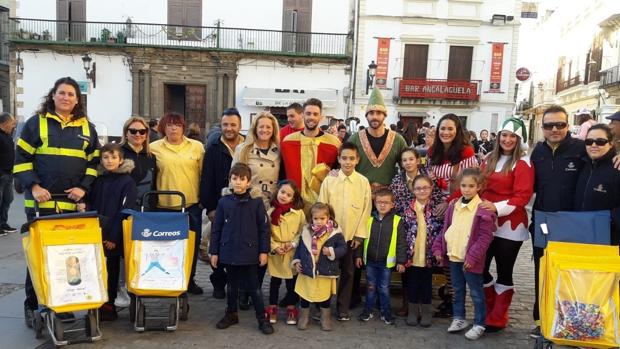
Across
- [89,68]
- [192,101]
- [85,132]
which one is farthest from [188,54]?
[85,132]

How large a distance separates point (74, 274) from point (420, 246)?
2.86 meters

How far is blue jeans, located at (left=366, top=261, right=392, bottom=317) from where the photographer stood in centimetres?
454

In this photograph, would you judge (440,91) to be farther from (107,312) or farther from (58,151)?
(58,151)

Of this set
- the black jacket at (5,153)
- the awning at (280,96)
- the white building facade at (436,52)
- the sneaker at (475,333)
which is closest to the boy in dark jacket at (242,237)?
the sneaker at (475,333)

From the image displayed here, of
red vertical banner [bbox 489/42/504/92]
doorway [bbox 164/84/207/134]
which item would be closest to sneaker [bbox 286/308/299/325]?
doorway [bbox 164/84/207/134]

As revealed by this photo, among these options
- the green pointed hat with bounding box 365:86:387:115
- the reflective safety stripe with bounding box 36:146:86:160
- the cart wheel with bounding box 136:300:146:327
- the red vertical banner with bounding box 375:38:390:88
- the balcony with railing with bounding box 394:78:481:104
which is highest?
the red vertical banner with bounding box 375:38:390:88

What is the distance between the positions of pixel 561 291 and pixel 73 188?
371cm

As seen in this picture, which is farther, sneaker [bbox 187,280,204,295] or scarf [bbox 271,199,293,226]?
sneaker [bbox 187,280,204,295]

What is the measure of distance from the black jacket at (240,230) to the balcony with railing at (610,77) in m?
23.7

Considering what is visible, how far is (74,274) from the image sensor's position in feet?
12.3

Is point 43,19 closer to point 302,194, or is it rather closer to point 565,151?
point 302,194

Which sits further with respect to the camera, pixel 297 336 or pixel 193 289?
pixel 193 289

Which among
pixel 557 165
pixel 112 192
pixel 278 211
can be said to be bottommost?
pixel 278 211

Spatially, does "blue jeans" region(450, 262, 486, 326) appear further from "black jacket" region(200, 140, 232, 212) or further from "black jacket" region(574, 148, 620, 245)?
"black jacket" region(200, 140, 232, 212)
